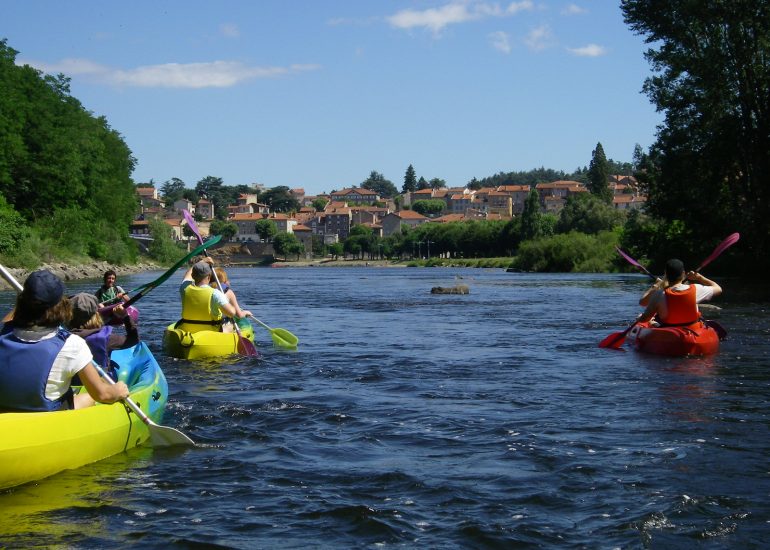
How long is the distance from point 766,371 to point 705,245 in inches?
937

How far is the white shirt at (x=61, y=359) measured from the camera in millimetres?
6062

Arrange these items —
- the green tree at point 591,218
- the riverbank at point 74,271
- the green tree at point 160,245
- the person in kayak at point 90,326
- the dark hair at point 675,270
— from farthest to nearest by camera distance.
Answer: the green tree at point 160,245
the green tree at point 591,218
the riverbank at point 74,271
the dark hair at point 675,270
the person in kayak at point 90,326

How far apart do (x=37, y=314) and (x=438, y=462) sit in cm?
318

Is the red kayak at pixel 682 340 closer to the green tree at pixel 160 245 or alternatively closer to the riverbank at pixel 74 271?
the riverbank at pixel 74 271

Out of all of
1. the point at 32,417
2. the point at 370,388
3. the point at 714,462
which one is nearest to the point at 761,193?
the point at 370,388

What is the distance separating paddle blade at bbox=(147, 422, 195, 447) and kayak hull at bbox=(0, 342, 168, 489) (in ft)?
0.58

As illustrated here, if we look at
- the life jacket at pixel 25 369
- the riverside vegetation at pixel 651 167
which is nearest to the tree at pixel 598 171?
the riverside vegetation at pixel 651 167

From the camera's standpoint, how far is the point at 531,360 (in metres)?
13.1

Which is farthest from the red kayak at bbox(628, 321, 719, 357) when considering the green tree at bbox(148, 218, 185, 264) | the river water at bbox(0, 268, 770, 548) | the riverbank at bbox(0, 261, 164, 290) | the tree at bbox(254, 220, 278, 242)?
the tree at bbox(254, 220, 278, 242)

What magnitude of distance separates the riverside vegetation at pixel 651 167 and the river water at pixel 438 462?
18.5 meters

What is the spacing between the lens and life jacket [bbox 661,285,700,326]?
1238 centimetres

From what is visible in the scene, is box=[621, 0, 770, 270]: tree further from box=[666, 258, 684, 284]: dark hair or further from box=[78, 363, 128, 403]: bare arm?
box=[78, 363, 128, 403]: bare arm

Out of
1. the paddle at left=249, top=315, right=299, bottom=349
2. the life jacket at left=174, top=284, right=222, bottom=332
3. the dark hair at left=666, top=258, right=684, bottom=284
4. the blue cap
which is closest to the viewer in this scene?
the blue cap

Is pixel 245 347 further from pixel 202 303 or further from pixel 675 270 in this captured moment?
pixel 675 270
